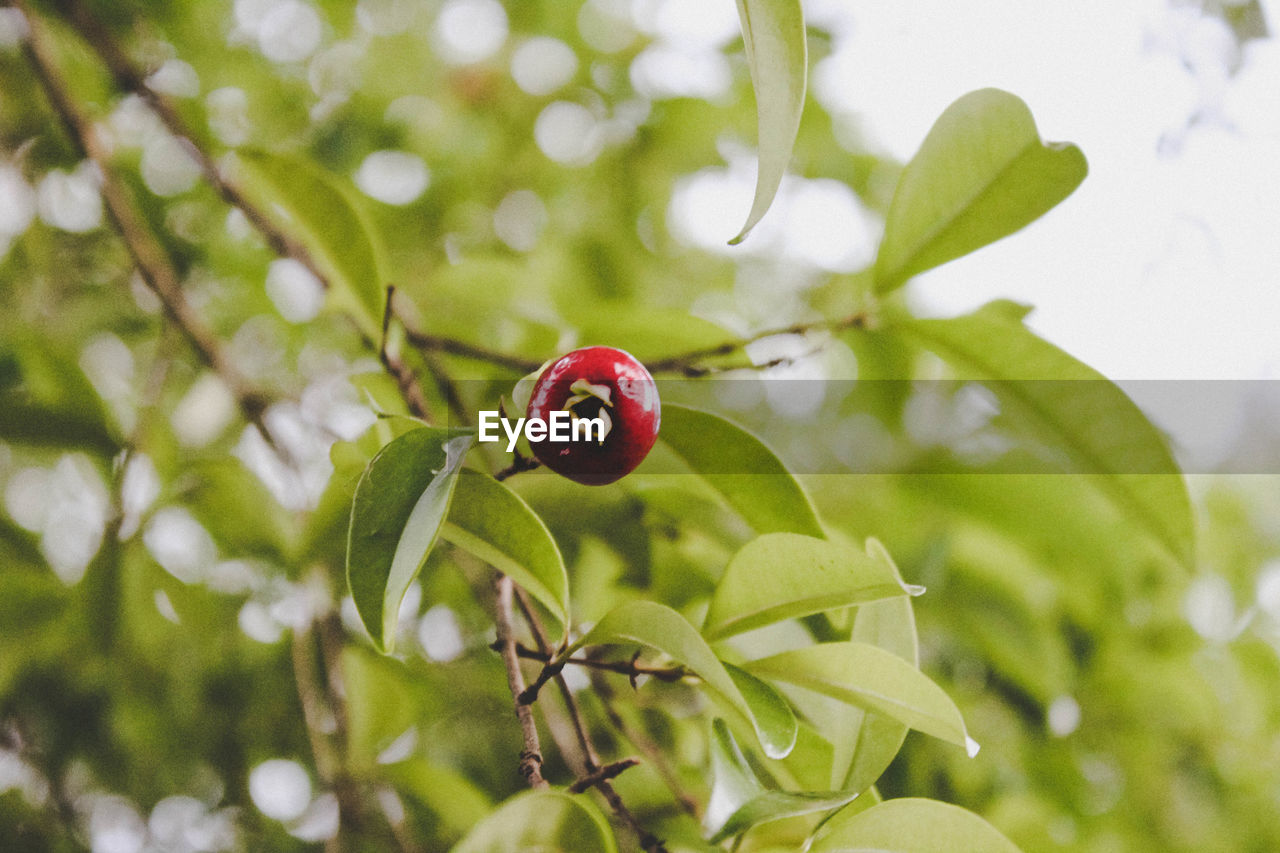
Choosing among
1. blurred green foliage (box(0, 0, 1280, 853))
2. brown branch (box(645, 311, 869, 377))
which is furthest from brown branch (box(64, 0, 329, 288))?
brown branch (box(645, 311, 869, 377))

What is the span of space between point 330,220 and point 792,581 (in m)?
0.52

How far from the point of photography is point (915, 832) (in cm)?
49

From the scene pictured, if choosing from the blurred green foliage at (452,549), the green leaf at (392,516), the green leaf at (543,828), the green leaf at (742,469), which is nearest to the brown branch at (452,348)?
the blurred green foliage at (452,549)

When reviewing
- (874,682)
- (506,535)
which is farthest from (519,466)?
(874,682)

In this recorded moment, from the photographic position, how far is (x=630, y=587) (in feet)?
2.79

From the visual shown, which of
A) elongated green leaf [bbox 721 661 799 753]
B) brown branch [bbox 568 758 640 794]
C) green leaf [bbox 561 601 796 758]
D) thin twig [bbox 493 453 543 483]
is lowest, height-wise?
brown branch [bbox 568 758 640 794]

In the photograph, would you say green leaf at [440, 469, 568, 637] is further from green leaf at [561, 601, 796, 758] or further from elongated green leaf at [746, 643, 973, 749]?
elongated green leaf at [746, 643, 973, 749]

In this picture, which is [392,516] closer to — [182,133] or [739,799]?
[739,799]

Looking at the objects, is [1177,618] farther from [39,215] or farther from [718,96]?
[39,215]

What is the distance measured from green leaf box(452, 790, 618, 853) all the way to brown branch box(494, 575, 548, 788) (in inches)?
0.7

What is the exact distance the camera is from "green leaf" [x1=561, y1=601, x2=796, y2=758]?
473 millimetres

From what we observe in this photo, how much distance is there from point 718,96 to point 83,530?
5.37ft

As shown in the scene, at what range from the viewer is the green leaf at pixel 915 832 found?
1.60 feet

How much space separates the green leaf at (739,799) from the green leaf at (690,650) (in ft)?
0.09
